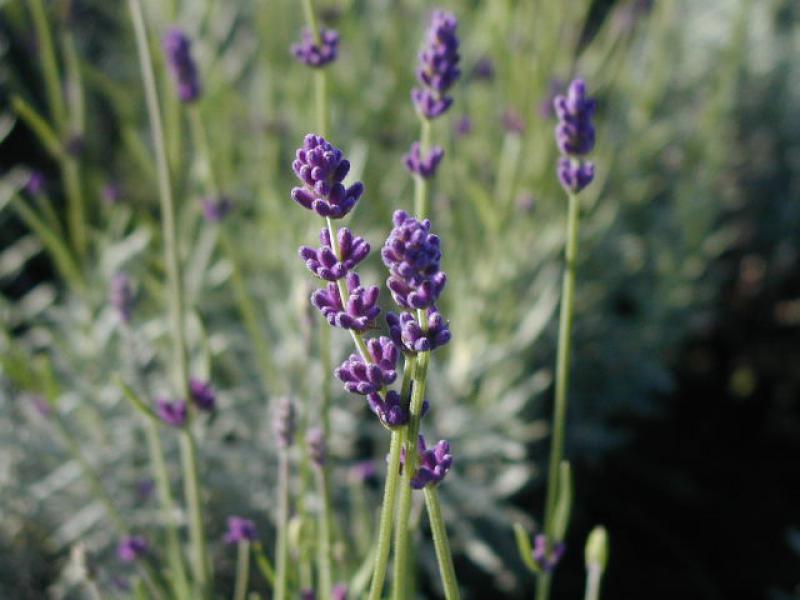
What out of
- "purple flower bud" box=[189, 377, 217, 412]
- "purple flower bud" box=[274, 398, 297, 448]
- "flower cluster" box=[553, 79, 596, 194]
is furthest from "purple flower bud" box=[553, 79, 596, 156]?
"purple flower bud" box=[189, 377, 217, 412]

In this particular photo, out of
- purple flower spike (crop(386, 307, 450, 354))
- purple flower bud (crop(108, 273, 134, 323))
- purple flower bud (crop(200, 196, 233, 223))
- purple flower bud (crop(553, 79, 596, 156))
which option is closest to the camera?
purple flower spike (crop(386, 307, 450, 354))

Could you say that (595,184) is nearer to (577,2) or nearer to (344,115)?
(577,2)

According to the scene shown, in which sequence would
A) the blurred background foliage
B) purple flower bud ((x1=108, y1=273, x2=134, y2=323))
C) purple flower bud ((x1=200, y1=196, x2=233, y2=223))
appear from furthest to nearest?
1. the blurred background foliage
2. purple flower bud ((x1=200, y1=196, x2=233, y2=223))
3. purple flower bud ((x1=108, y1=273, x2=134, y2=323))

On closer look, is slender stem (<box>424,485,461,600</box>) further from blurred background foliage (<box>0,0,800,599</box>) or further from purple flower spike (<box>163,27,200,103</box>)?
purple flower spike (<box>163,27,200,103</box>)

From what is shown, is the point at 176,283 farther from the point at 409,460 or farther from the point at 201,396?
the point at 409,460

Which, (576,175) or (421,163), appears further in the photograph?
(421,163)

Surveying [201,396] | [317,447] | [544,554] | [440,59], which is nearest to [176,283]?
[201,396]

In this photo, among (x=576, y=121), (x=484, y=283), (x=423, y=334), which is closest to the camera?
(x=423, y=334)
